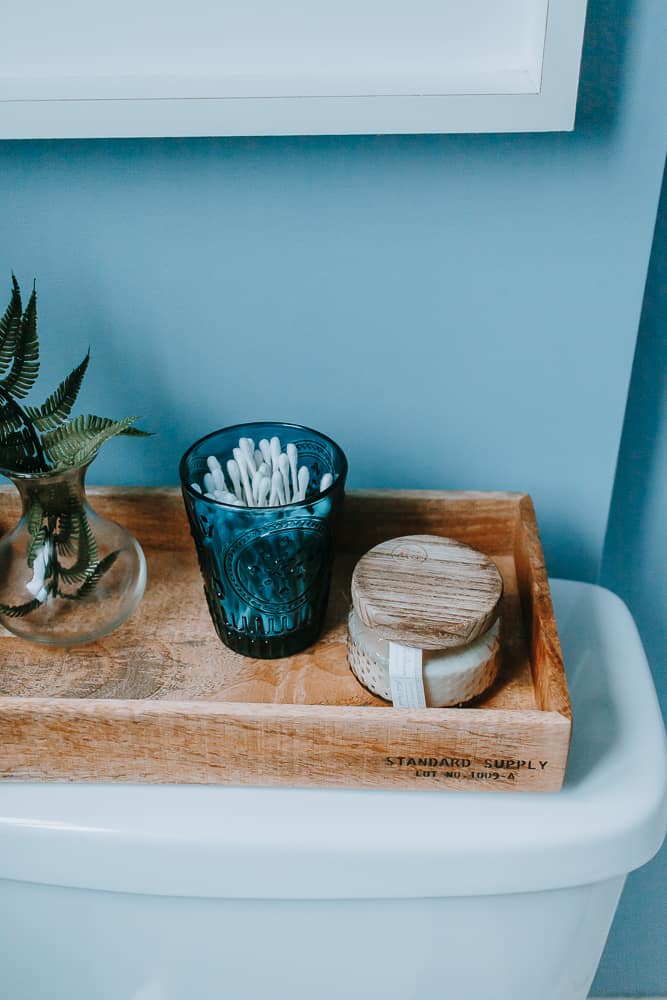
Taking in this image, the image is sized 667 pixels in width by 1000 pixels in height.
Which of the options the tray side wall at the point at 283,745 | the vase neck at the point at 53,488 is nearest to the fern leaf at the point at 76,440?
the vase neck at the point at 53,488

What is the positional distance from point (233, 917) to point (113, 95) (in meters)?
0.42

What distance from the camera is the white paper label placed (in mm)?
416

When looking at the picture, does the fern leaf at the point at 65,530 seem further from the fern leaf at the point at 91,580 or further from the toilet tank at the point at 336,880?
the toilet tank at the point at 336,880

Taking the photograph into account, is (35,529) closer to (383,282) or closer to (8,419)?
(8,419)

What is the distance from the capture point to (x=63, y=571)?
1.56 feet

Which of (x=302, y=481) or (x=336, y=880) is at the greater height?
(x=302, y=481)

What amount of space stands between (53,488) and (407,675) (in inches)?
8.2

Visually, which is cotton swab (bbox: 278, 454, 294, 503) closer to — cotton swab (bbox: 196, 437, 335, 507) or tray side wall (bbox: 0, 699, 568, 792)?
cotton swab (bbox: 196, 437, 335, 507)

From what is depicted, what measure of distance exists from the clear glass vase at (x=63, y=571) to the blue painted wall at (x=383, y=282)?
0.31ft

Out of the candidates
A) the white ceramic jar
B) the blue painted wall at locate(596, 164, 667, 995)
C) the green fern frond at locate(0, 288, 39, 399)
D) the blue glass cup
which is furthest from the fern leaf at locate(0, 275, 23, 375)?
the blue painted wall at locate(596, 164, 667, 995)

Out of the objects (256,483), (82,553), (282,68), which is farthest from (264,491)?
(282,68)

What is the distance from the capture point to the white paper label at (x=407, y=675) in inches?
16.4

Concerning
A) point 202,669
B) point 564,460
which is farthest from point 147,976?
point 564,460

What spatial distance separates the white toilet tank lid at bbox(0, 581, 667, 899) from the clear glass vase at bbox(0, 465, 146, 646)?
0.09m
